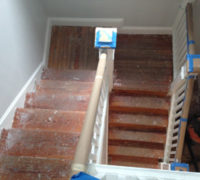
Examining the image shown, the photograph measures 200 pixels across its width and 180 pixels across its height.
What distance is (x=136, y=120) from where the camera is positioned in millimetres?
2762

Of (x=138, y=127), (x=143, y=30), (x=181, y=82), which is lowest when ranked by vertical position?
(x=138, y=127)

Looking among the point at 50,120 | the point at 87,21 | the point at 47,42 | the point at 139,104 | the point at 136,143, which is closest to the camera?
the point at 50,120

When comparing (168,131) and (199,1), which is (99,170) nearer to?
(168,131)

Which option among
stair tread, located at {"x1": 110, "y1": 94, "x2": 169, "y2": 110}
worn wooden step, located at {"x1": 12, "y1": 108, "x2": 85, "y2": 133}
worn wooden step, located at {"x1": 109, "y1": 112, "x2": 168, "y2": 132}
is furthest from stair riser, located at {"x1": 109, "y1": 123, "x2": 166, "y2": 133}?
worn wooden step, located at {"x1": 12, "y1": 108, "x2": 85, "y2": 133}

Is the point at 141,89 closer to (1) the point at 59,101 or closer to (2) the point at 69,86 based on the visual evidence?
(2) the point at 69,86

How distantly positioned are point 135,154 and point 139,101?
0.79 m

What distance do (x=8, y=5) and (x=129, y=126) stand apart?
2173mm

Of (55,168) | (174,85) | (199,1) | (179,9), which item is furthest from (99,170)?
(179,9)

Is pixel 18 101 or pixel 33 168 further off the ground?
pixel 18 101

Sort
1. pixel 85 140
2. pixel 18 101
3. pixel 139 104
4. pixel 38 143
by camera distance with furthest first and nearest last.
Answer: pixel 139 104 → pixel 18 101 → pixel 38 143 → pixel 85 140

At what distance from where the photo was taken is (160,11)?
9.14 ft

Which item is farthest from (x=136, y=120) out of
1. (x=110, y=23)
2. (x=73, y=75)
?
(x=110, y=23)

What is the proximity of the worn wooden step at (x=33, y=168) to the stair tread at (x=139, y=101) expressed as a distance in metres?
1.45

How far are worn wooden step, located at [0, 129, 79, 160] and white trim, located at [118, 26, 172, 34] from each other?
224 cm
